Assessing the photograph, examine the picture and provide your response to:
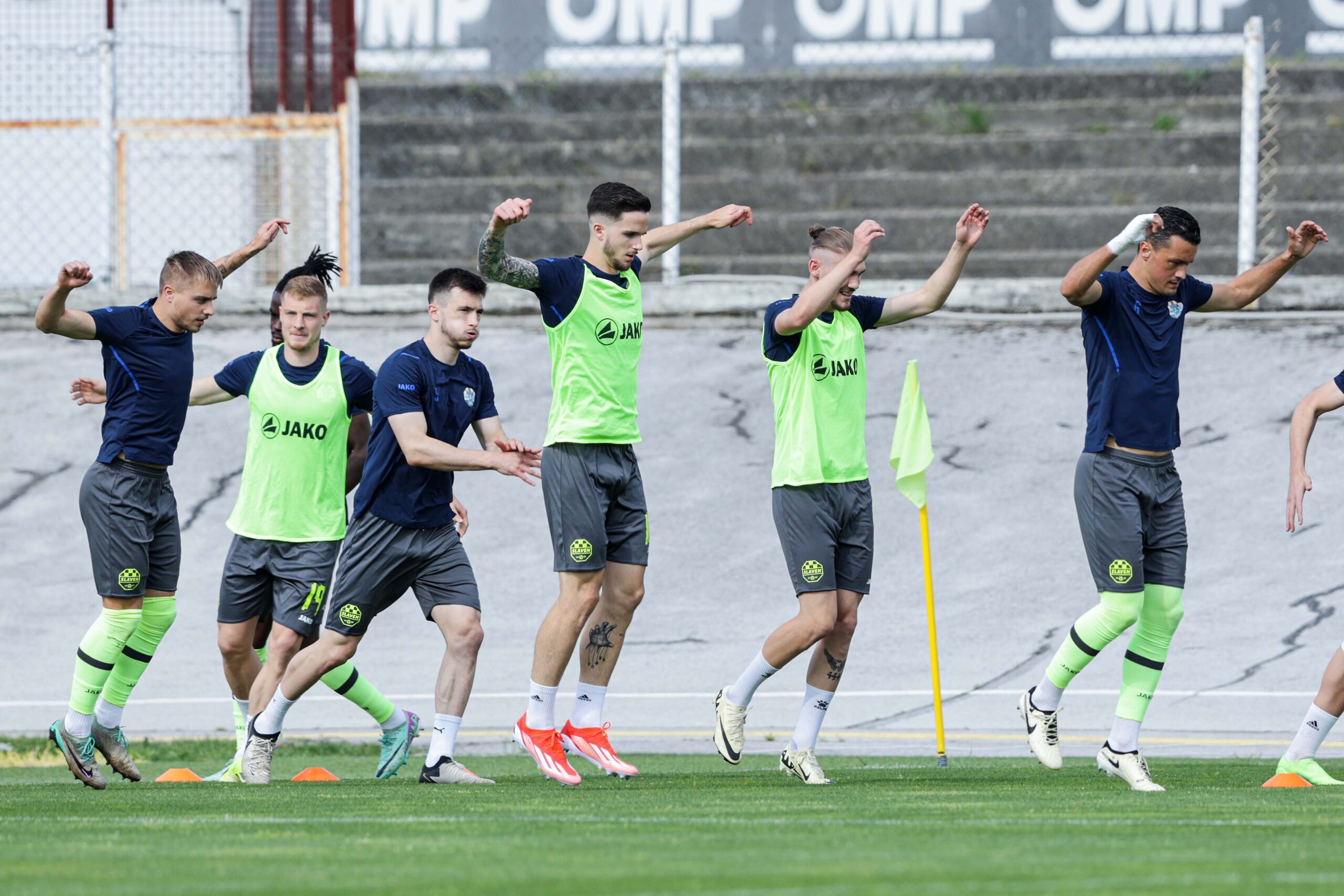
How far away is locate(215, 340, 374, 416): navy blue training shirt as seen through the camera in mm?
8188

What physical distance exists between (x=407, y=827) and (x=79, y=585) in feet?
24.7

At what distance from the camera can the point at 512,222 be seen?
7.07m

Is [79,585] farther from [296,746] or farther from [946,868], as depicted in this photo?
[946,868]

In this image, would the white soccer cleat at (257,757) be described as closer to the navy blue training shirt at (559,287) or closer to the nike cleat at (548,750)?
the nike cleat at (548,750)

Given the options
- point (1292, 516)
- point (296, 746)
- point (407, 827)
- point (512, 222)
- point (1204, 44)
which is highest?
point (1204, 44)

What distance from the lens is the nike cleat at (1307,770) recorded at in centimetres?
696

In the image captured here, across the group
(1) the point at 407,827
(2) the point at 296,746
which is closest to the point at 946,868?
(1) the point at 407,827

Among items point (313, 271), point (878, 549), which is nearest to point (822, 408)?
point (313, 271)

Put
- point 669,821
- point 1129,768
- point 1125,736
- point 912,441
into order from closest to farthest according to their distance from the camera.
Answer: point 669,821
point 1129,768
point 1125,736
point 912,441

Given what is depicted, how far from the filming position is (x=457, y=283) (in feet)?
25.5

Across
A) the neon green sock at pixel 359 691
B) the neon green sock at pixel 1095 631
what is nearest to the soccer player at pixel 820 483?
the neon green sock at pixel 1095 631

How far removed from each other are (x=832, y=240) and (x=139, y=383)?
3163mm

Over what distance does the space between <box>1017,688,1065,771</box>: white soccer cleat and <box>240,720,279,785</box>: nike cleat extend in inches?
128

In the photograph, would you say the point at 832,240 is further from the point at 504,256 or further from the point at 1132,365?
the point at 504,256
